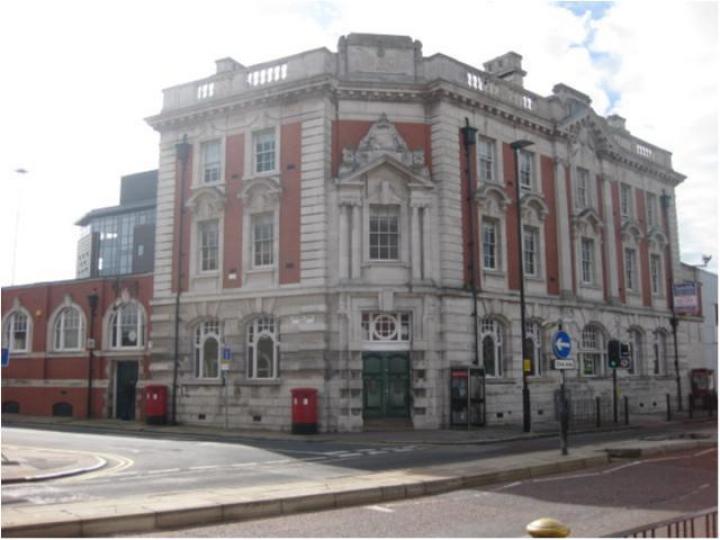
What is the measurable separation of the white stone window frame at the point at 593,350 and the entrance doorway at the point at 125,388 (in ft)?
62.3

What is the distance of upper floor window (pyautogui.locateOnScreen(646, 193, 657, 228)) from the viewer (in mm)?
39062

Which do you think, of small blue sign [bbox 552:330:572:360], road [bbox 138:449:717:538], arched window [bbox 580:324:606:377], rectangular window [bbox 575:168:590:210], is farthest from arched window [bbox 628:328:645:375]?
road [bbox 138:449:717:538]

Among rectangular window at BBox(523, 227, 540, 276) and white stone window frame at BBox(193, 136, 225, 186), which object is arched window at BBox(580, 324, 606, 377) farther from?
white stone window frame at BBox(193, 136, 225, 186)

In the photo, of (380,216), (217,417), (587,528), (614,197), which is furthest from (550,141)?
(587,528)

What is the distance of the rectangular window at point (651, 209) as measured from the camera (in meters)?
39.1

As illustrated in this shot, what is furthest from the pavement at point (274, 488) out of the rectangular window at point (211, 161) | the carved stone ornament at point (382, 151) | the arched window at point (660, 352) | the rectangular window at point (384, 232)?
the arched window at point (660, 352)

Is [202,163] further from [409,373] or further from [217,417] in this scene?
[409,373]

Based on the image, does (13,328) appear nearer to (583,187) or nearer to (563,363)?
(583,187)

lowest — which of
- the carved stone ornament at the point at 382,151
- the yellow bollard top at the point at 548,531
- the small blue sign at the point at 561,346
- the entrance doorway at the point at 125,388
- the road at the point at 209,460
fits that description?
the road at the point at 209,460

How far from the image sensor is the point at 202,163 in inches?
1179

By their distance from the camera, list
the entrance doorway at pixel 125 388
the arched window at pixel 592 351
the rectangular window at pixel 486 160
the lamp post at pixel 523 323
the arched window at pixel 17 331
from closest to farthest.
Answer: the lamp post at pixel 523 323, the rectangular window at pixel 486 160, the entrance doorway at pixel 125 388, the arched window at pixel 592 351, the arched window at pixel 17 331

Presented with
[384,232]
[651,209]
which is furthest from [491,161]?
[651,209]

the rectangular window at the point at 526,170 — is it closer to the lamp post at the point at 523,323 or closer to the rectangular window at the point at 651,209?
the lamp post at the point at 523,323

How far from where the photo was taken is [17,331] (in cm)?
3559
